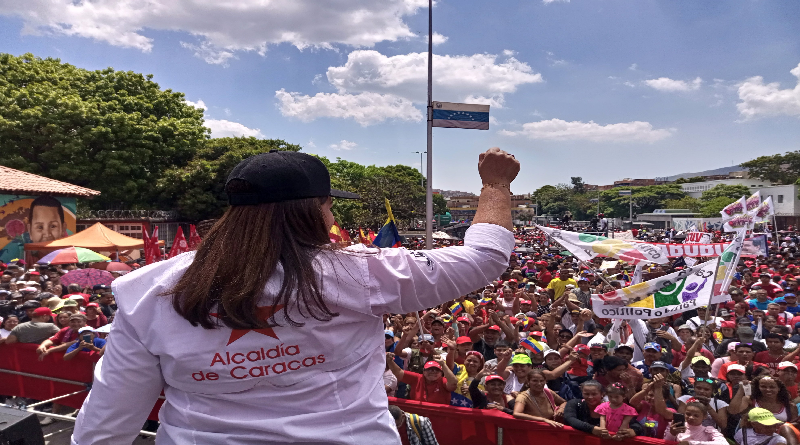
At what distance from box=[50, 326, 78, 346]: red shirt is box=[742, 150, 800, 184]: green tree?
79.0 meters

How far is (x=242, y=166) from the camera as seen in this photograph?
122 centimetres

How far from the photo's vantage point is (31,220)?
19016mm

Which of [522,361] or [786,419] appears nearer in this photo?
[786,419]

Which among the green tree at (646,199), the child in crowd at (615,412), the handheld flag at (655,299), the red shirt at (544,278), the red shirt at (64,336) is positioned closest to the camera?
the child in crowd at (615,412)

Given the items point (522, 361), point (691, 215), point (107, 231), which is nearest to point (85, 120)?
point (107, 231)

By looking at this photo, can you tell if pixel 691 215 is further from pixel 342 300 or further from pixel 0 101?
pixel 342 300

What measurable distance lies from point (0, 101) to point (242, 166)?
28564mm

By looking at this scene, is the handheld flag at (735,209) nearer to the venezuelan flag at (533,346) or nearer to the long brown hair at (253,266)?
the venezuelan flag at (533,346)

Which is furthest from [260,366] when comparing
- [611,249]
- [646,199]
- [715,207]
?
[646,199]

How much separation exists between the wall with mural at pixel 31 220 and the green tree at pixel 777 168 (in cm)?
7632

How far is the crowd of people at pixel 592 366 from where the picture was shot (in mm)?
4625

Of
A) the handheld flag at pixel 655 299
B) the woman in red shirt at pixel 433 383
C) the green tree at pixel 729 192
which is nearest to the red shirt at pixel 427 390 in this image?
the woman in red shirt at pixel 433 383

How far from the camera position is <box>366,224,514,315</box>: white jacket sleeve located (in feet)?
3.81

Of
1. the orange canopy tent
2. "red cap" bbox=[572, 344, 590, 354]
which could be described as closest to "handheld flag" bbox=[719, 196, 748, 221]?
"red cap" bbox=[572, 344, 590, 354]
